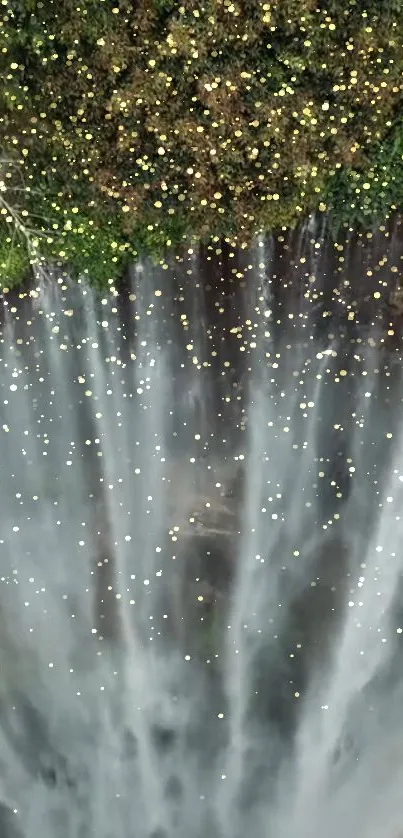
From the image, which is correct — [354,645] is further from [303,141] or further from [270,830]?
[303,141]

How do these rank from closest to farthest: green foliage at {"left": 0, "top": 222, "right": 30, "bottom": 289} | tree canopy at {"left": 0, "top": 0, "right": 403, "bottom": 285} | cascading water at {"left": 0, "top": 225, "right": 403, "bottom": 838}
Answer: tree canopy at {"left": 0, "top": 0, "right": 403, "bottom": 285} < green foliage at {"left": 0, "top": 222, "right": 30, "bottom": 289} < cascading water at {"left": 0, "top": 225, "right": 403, "bottom": 838}

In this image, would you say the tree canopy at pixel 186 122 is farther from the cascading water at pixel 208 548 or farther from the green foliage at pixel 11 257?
the cascading water at pixel 208 548

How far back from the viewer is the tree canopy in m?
2.02

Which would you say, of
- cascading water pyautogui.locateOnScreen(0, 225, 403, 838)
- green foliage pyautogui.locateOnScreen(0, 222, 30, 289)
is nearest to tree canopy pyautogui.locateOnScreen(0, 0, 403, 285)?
green foliage pyautogui.locateOnScreen(0, 222, 30, 289)

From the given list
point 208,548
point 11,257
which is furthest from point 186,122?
point 208,548

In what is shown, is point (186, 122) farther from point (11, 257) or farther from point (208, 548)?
point (208, 548)

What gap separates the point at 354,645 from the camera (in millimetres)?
2420

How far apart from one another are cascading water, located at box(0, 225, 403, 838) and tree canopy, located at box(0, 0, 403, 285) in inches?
7.2

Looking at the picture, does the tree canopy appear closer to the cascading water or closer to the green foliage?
the green foliage

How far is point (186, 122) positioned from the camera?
A: 2082 mm

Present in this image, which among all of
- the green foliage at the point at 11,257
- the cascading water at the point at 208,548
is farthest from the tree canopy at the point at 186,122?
the cascading water at the point at 208,548

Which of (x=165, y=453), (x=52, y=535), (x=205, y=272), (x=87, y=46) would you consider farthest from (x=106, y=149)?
(x=52, y=535)

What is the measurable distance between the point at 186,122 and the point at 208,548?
154cm

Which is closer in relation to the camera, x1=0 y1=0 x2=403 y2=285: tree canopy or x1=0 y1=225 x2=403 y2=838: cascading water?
x1=0 y1=0 x2=403 y2=285: tree canopy
